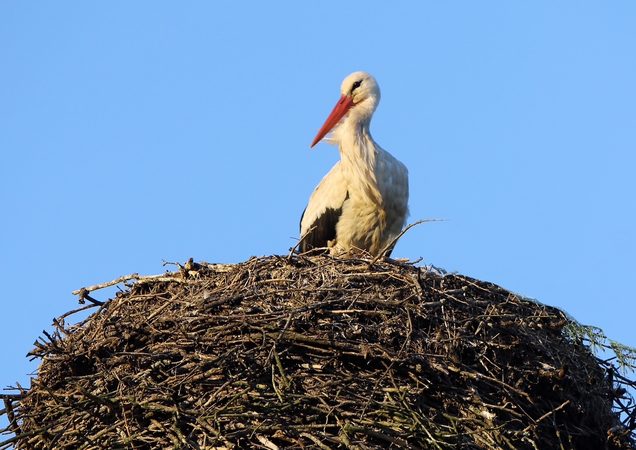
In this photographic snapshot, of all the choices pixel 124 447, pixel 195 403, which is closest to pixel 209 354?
pixel 195 403

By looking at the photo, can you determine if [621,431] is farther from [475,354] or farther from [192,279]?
[192,279]

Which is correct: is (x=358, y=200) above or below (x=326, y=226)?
above

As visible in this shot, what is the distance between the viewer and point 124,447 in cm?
Answer: 403

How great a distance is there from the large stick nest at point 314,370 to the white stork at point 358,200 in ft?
3.95

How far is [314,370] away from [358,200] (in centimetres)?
193

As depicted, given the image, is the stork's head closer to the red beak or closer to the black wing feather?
the red beak

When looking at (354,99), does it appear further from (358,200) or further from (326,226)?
(326,226)

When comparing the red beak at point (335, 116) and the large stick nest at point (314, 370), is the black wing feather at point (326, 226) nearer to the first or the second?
the red beak at point (335, 116)

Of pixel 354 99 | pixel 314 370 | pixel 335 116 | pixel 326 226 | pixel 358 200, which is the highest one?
pixel 354 99

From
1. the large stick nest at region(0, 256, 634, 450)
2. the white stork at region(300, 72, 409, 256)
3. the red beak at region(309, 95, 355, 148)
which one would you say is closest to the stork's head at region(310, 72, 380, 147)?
the red beak at region(309, 95, 355, 148)

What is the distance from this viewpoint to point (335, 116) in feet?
20.9

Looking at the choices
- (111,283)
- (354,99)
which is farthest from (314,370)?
(354,99)

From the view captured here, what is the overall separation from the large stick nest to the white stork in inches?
47.4

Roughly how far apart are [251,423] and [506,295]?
1.63 metres
